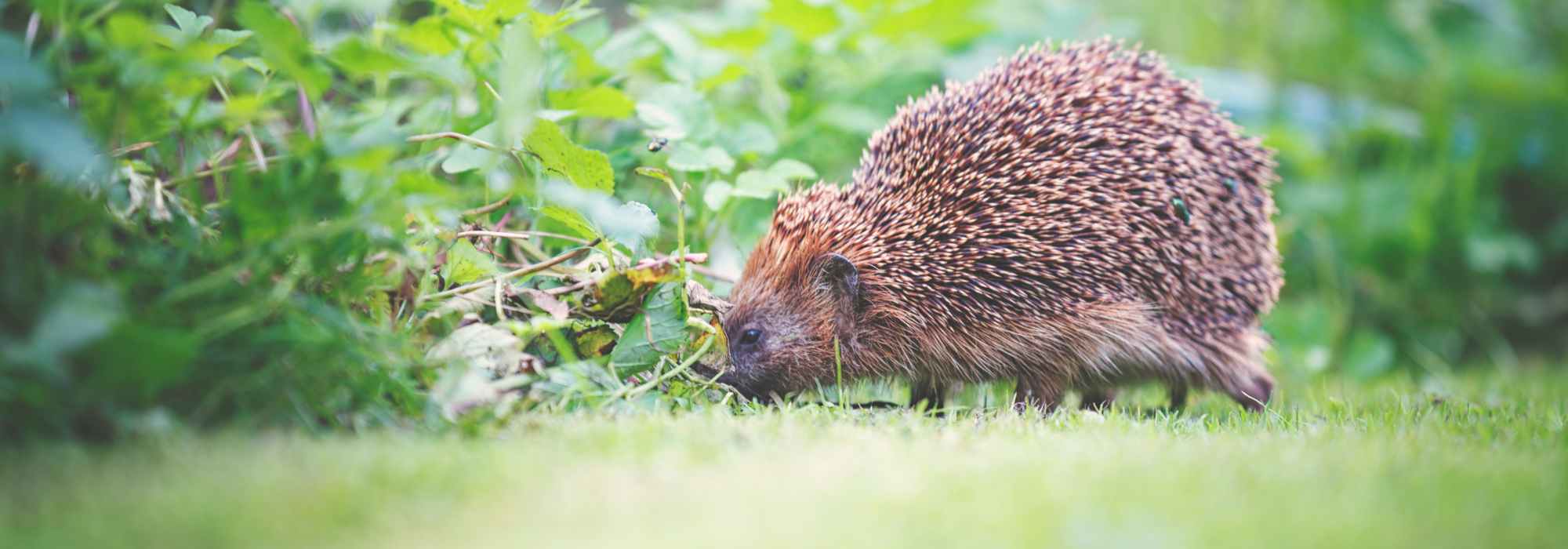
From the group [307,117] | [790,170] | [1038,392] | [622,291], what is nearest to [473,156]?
[622,291]

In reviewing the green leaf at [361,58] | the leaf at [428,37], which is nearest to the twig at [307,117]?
the leaf at [428,37]

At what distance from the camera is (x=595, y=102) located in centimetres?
411

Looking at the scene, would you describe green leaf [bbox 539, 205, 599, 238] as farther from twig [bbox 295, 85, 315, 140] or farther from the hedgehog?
twig [bbox 295, 85, 315, 140]

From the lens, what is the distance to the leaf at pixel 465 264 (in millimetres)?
3582

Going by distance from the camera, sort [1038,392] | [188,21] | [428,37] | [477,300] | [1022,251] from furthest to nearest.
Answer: [1038,392]
[1022,251]
[428,37]
[477,300]
[188,21]

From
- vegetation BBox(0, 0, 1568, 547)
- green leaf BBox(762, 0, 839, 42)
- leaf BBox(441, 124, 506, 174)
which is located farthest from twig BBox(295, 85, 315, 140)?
green leaf BBox(762, 0, 839, 42)

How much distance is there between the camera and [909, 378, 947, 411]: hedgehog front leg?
455 centimetres

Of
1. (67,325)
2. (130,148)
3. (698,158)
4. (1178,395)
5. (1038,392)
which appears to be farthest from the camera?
(1178,395)

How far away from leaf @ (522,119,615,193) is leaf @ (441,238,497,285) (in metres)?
0.37

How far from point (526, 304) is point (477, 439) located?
37.4 inches

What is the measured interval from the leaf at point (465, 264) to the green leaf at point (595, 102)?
698mm

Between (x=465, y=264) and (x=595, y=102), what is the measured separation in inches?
33.6

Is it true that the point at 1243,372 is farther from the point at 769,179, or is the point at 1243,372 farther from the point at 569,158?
the point at 569,158

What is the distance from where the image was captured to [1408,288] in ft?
24.2
